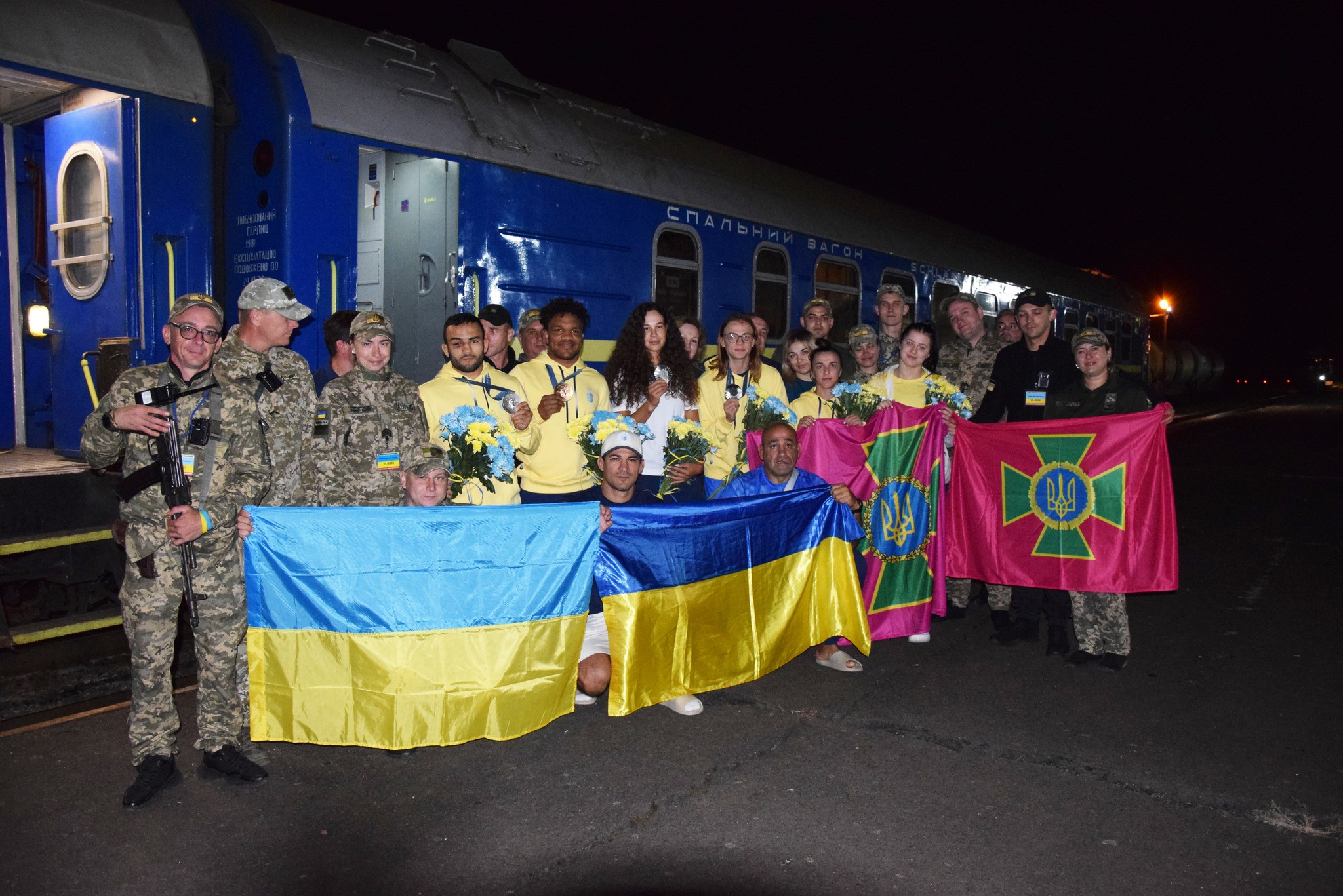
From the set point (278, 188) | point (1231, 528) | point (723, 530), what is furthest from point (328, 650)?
point (1231, 528)

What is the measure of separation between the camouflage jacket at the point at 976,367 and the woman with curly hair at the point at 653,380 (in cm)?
238

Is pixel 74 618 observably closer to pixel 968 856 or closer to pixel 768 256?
pixel 968 856

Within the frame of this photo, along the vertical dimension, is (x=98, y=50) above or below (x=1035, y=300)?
above

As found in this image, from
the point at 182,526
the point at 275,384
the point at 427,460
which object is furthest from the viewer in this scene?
the point at 427,460

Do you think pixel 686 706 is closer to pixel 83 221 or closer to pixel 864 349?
pixel 864 349

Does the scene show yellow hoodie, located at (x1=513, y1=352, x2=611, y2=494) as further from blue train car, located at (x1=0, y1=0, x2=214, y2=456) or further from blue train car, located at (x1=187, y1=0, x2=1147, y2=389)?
blue train car, located at (x1=0, y1=0, x2=214, y2=456)

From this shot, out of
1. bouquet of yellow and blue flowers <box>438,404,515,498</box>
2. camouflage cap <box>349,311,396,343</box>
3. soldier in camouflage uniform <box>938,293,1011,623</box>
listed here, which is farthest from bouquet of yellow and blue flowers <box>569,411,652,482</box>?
soldier in camouflage uniform <box>938,293,1011,623</box>

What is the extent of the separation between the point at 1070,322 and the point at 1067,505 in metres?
13.5

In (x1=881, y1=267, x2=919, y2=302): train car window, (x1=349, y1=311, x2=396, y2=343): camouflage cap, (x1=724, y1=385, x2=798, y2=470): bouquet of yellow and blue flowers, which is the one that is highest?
(x1=881, y1=267, x2=919, y2=302): train car window

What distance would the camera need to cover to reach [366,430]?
467 centimetres

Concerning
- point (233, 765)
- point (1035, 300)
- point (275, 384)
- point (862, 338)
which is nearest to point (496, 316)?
point (275, 384)

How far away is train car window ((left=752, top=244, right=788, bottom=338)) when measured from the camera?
9742mm

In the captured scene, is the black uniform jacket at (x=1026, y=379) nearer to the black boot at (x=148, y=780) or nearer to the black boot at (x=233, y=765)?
the black boot at (x=233, y=765)

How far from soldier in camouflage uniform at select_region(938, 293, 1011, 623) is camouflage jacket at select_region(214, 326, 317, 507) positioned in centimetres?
455
